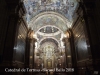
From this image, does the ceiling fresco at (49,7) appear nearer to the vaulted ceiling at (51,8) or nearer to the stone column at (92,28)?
the vaulted ceiling at (51,8)

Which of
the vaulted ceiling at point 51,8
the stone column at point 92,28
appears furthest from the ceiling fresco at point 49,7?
the stone column at point 92,28

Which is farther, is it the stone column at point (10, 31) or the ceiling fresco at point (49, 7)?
the ceiling fresco at point (49, 7)

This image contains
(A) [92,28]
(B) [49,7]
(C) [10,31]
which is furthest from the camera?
(B) [49,7]

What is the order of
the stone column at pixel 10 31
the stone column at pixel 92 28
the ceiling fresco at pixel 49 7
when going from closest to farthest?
the stone column at pixel 10 31 < the stone column at pixel 92 28 < the ceiling fresco at pixel 49 7

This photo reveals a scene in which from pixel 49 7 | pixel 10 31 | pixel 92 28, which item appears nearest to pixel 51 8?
pixel 49 7

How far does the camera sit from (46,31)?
31.7 metres

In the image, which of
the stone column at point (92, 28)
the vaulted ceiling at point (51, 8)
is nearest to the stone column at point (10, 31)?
the stone column at point (92, 28)

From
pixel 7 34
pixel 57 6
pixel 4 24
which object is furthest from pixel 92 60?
pixel 57 6

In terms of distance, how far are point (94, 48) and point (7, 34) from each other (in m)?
7.07

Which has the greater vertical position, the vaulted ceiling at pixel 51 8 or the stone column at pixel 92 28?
the vaulted ceiling at pixel 51 8

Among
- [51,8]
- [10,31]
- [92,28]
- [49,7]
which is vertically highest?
[49,7]

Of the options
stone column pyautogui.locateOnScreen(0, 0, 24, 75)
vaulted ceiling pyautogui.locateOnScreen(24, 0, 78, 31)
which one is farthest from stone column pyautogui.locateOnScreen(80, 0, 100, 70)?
vaulted ceiling pyautogui.locateOnScreen(24, 0, 78, 31)

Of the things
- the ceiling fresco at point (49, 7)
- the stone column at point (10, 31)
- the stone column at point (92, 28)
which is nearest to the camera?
the stone column at point (10, 31)

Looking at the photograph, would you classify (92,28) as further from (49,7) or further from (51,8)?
(49,7)
